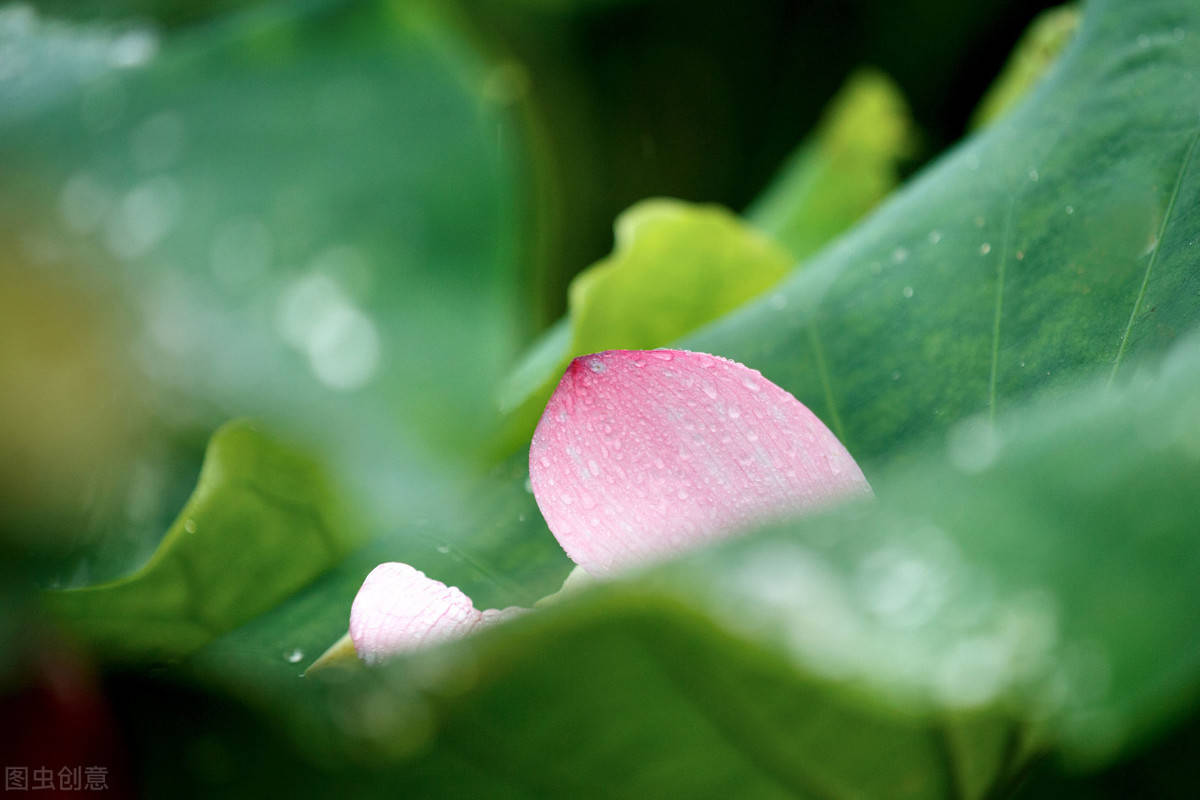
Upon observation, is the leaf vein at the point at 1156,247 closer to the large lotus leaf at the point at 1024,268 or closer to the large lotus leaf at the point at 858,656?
the large lotus leaf at the point at 1024,268

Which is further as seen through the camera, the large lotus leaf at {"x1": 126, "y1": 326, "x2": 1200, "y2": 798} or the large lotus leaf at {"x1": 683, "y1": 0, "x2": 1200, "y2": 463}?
the large lotus leaf at {"x1": 683, "y1": 0, "x2": 1200, "y2": 463}

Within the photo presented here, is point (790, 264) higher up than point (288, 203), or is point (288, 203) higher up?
point (288, 203)

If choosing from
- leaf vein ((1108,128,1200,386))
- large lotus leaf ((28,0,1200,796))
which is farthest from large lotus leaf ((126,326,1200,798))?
leaf vein ((1108,128,1200,386))

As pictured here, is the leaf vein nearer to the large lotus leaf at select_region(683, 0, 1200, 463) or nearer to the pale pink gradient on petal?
the large lotus leaf at select_region(683, 0, 1200, 463)

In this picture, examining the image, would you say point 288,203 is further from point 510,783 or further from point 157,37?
point 510,783

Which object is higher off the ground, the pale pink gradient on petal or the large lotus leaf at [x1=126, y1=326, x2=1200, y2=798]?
the pale pink gradient on petal

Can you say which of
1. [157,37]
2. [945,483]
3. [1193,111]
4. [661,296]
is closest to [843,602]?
[945,483]

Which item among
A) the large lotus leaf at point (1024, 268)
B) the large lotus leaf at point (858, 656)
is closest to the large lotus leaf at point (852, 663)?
the large lotus leaf at point (858, 656)
